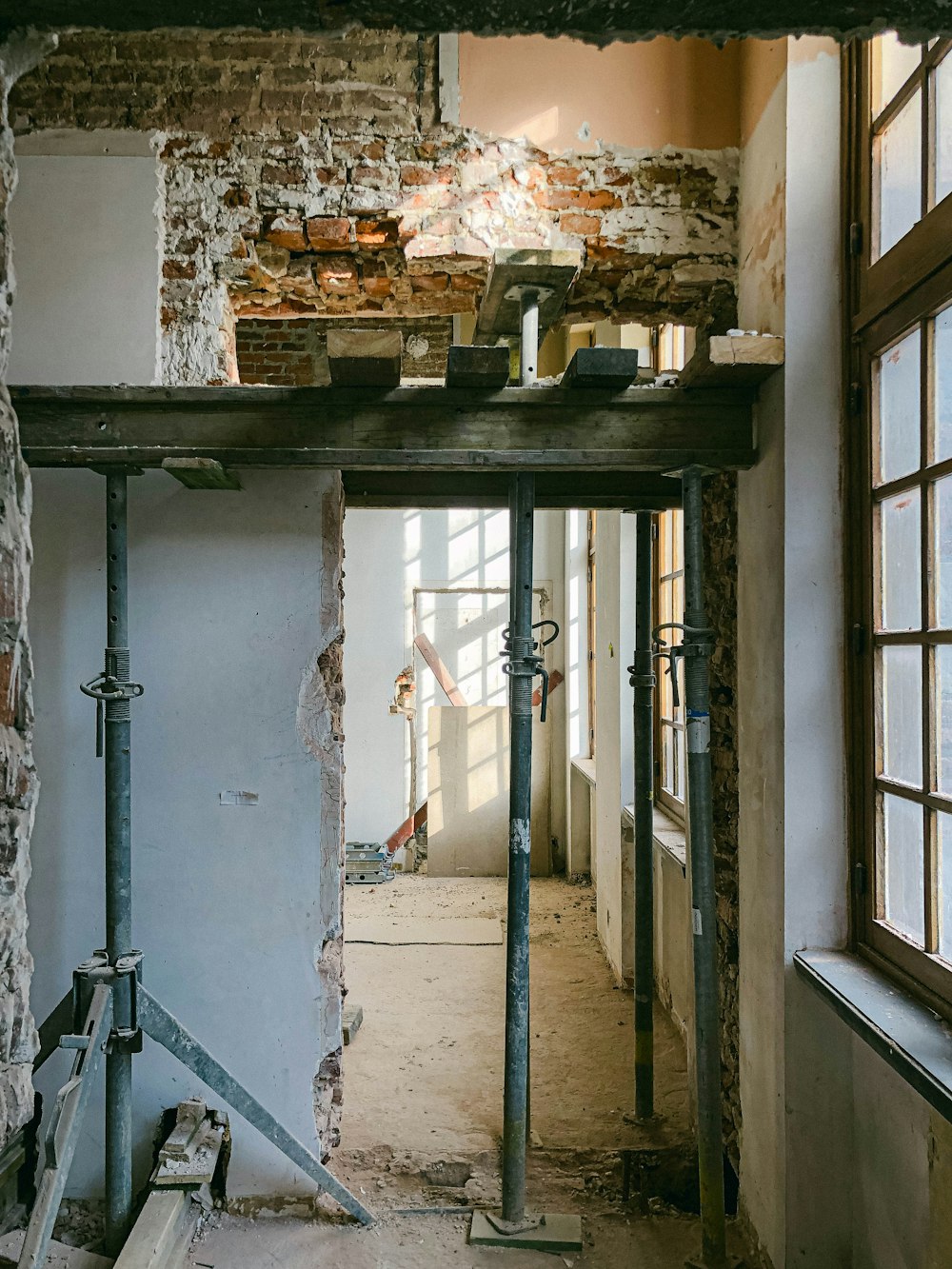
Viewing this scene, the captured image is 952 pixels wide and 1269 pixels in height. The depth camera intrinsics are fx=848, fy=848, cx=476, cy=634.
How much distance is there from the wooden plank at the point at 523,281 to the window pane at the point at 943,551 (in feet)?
3.64

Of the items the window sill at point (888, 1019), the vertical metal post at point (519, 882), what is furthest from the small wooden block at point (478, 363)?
the window sill at point (888, 1019)

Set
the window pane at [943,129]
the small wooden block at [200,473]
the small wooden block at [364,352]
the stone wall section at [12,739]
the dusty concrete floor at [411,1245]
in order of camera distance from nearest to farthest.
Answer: the stone wall section at [12,739] < the window pane at [943,129] < the small wooden block at [364,352] < the small wooden block at [200,473] < the dusty concrete floor at [411,1245]

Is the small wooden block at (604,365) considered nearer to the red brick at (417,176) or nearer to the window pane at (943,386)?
the window pane at (943,386)

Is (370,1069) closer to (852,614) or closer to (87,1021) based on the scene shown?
(87,1021)

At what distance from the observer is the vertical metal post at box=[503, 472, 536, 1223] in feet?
8.70

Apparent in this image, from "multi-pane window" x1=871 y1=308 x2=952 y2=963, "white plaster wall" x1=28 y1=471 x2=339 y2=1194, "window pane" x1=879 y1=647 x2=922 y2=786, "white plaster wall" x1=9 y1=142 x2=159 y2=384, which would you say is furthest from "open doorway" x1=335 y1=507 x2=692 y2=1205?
"white plaster wall" x1=9 y1=142 x2=159 y2=384

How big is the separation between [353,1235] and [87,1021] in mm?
1124

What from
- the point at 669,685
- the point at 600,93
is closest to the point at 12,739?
the point at 600,93

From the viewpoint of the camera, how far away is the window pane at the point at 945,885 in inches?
75.3

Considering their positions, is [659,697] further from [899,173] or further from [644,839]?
[899,173]

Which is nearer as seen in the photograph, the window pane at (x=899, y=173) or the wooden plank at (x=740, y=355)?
the window pane at (x=899, y=173)

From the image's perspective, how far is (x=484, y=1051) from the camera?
386cm

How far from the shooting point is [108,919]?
253 centimetres

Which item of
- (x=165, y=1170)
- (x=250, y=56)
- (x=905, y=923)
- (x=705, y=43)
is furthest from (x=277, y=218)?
(x=165, y=1170)
